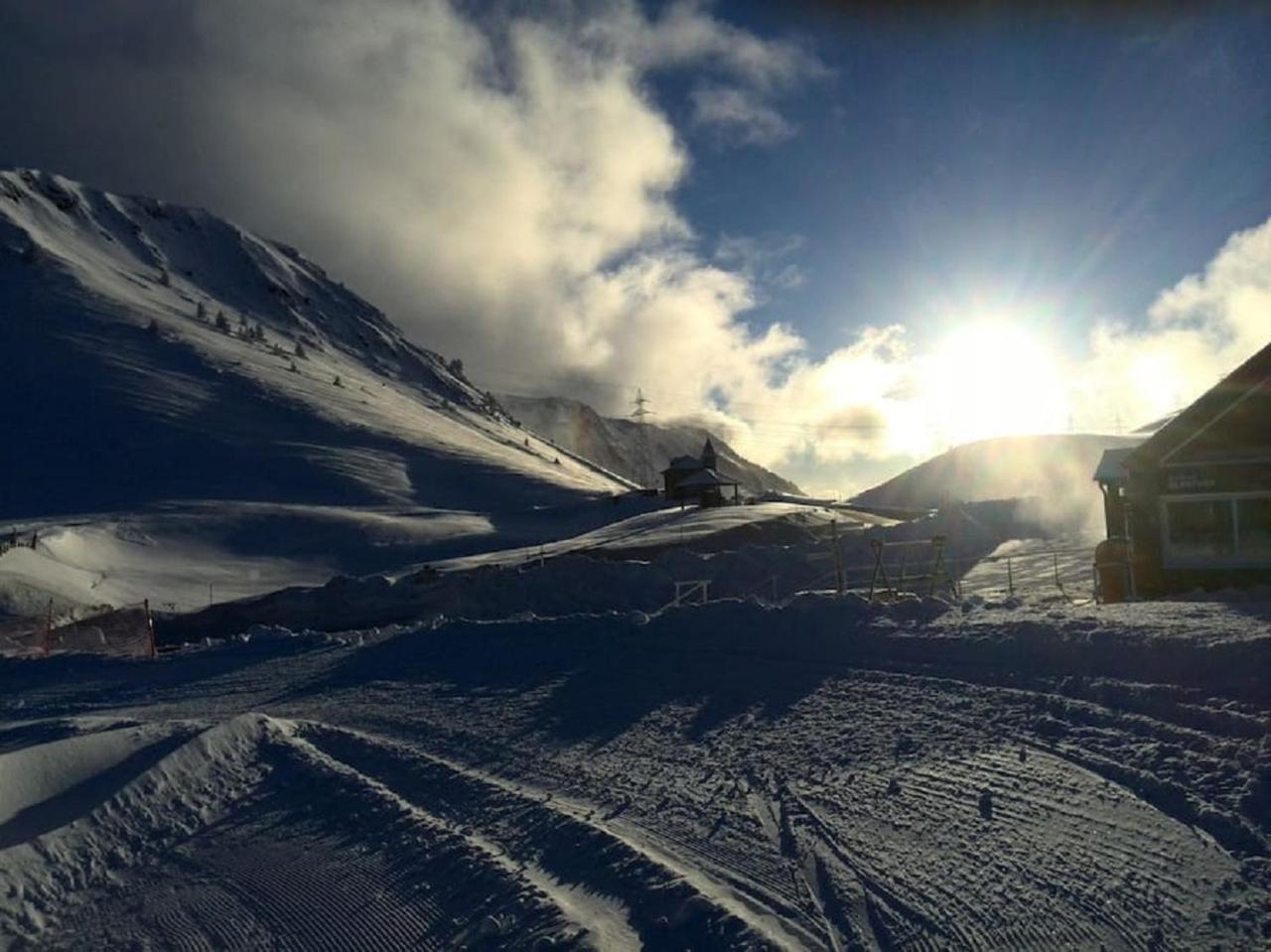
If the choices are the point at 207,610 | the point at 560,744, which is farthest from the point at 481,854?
the point at 207,610

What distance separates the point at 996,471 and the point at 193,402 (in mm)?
69167

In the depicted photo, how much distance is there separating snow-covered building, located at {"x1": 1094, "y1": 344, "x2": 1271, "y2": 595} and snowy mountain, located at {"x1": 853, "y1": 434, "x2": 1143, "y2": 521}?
4749cm

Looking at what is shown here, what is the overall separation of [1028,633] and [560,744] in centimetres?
513

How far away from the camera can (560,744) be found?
8.76 metres

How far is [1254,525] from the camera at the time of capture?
60.0 feet

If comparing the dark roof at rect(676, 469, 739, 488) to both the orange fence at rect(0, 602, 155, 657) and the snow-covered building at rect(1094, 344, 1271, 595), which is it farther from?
the snow-covered building at rect(1094, 344, 1271, 595)

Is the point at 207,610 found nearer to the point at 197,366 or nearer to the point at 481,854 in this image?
the point at 481,854

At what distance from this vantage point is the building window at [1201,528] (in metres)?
18.6

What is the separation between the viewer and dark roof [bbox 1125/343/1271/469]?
18.5 meters

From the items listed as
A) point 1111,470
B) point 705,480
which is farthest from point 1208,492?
point 705,480

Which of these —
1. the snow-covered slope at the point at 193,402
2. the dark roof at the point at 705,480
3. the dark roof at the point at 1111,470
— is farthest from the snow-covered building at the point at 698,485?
the dark roof at the point at 1111,470

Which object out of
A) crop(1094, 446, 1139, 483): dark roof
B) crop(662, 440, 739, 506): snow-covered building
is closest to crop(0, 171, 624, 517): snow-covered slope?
crop(662, 440, 739, 506): snow-covered building

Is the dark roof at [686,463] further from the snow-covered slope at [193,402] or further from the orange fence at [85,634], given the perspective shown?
the orange fence at [85,634]

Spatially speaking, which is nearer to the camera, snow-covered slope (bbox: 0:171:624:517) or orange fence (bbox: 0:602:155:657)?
orange fence (bbox: 0:602:155:657)
